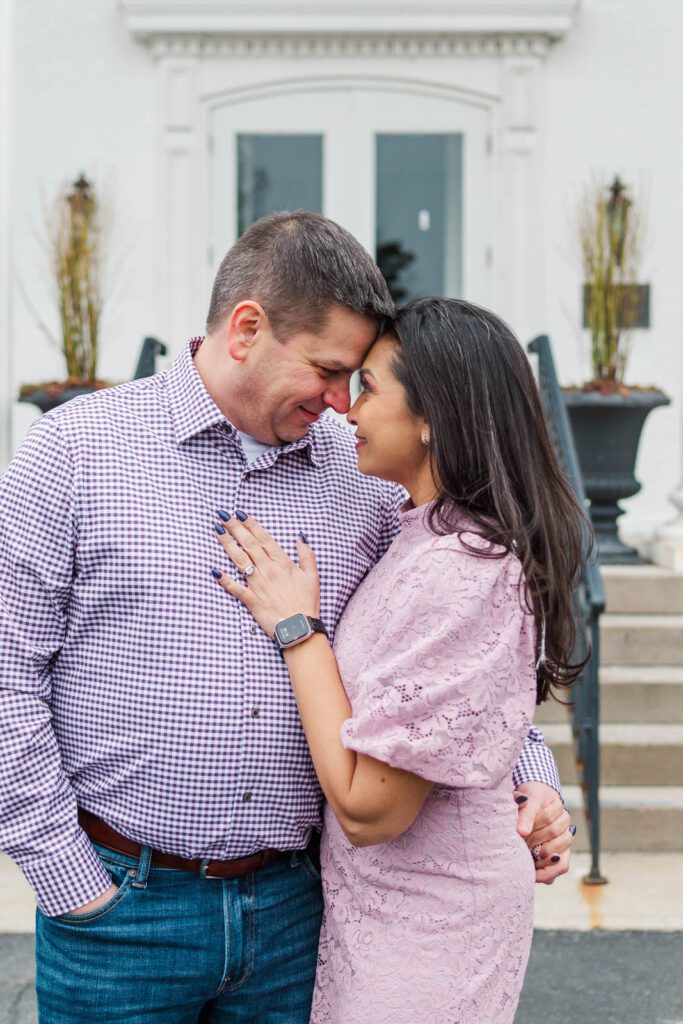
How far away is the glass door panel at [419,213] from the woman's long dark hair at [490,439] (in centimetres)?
581

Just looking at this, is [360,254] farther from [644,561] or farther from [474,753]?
[644,561]

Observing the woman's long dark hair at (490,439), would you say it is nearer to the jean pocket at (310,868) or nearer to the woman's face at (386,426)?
the woman's face at (386,426)

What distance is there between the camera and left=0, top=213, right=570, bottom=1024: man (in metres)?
1.79

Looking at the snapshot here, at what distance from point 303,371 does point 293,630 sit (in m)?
0.44

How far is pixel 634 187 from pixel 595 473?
2032 mm

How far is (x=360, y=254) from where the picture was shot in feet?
6.36

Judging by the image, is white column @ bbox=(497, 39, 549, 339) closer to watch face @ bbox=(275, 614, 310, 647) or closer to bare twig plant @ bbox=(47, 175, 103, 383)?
bare twig plant @ bbox=(47, 175, 103, 383)

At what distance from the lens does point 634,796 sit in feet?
15.8

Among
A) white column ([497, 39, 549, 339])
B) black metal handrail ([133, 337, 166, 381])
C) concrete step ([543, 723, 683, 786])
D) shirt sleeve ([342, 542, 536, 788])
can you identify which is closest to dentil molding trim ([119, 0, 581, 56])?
white column ([497, 39, 549, 339])

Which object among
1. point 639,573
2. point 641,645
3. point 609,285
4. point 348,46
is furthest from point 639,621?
point 348,46

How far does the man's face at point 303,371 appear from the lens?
194 centimetres

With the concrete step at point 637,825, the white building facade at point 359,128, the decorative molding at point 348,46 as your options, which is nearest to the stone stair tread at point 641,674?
the concrete step at point 637,825

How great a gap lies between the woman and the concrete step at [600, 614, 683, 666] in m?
3.75

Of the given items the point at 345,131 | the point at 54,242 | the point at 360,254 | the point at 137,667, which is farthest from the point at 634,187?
the point at 137,667
